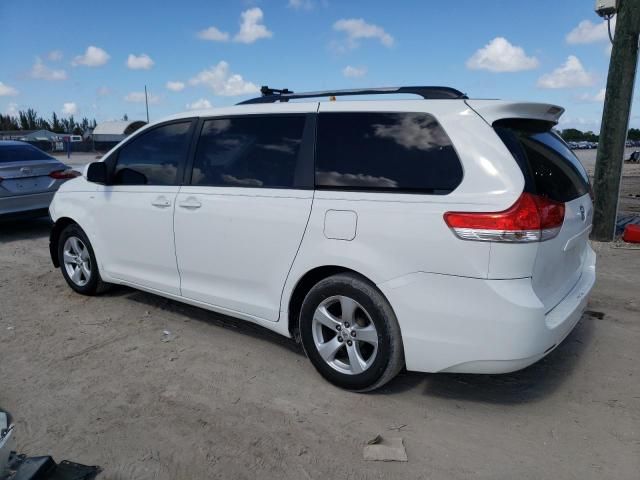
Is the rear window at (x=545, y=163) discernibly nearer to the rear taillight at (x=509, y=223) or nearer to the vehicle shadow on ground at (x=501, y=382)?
the rear taillight at (x=509, y=223)

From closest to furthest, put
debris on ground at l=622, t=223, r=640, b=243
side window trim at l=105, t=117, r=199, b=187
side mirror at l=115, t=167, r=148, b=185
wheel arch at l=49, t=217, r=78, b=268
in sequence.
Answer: side window trim at l=105, t=117, r=199, b=187
side mirror at l=115, t=167, r=148, b=185
wheel arch at l=49, t=217, r=78, b=268
debris on ground at l=622, t=223, r=640, b=243

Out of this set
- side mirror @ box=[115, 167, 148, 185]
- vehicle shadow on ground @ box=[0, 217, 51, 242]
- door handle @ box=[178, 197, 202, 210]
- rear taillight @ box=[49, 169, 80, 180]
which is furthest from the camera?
rear taillight @ box=[49, 169, 80, 180]

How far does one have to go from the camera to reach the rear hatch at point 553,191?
2850 mm

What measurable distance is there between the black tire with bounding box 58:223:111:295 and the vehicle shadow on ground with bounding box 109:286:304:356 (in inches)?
7.8

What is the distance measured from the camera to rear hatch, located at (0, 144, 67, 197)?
26.1 ft

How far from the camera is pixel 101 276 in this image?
16.2ft

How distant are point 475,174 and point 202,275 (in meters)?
2.20

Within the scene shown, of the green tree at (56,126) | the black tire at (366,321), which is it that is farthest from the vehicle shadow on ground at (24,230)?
the green tree at (56,126)

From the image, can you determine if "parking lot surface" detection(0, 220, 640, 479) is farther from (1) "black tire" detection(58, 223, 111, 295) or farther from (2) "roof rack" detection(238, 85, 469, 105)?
(2) "roof rack" detection(238, 85, 469, 105)

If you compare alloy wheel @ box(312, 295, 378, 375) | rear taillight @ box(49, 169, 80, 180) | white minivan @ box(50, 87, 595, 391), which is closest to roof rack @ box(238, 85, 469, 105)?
white minivan @ box(50, 87, 595, 391)

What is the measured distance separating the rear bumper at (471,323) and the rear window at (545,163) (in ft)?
1.88

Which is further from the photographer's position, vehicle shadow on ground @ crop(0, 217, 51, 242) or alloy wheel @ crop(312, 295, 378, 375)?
vehicle shadow on ground @ crop(0, 217, 51, 242)

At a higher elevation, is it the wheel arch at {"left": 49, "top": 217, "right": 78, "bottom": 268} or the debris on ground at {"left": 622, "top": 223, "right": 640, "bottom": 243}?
the wheel arch at {"left": 49, "top": 217, "right": 78, "bottom": 268}

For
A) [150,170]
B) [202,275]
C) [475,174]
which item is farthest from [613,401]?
[150,170]
